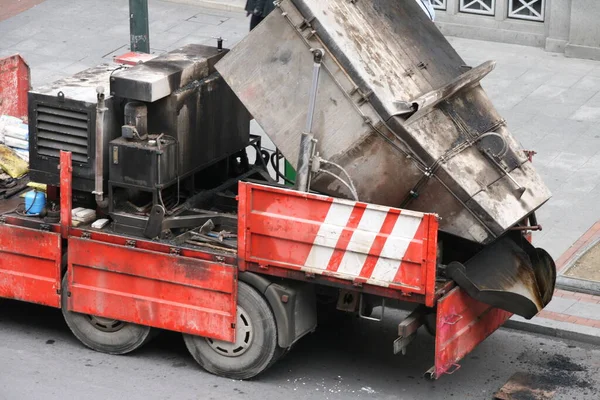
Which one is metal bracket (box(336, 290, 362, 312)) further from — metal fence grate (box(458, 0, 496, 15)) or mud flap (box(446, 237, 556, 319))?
metal fence grate (box(458, 0, 496, 15))

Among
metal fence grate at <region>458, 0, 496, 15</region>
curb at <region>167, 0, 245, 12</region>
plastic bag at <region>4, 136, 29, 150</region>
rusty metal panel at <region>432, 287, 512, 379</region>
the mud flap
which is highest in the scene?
metal fence grate at <region>458, 0, 496, 15</region>

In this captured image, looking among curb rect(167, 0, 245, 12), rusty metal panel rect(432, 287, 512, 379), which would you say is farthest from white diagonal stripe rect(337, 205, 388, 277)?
curb rect(167, 0, 245, 12)

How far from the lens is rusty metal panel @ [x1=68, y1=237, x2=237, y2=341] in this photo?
31.3ft

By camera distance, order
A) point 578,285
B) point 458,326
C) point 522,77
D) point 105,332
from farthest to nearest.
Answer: point 522,77 → point 578,285 → point 105,332 → point 458,326

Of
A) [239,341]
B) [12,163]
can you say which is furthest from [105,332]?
[12,163]

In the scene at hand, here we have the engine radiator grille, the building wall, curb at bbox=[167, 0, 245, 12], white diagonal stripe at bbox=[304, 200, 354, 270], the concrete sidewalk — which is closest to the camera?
white diagonal stripe at bbox=[304, 200, 354, 270]

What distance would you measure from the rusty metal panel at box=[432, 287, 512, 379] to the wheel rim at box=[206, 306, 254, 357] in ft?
4.72

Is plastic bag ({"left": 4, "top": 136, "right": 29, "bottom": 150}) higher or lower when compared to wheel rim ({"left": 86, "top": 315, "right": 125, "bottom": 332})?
higher

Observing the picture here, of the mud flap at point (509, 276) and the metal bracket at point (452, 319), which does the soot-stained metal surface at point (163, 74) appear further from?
the metal bracket at point (452, 319)

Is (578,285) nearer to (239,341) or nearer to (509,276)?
(509,276)

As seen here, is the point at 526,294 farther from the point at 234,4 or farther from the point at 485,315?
the point at 234,4

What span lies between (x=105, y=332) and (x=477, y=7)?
939 cm

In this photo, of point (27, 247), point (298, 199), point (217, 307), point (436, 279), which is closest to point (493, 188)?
point (436, 279)

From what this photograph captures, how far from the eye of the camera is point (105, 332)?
33.4 feet
